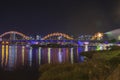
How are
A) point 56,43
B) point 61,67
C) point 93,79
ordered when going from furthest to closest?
point 56,43 → point 61,67 → point 93,79

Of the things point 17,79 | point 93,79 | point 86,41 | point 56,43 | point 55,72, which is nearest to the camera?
point 93,79

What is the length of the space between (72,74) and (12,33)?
143 m

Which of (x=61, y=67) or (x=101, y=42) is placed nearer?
(x=61, y=67)

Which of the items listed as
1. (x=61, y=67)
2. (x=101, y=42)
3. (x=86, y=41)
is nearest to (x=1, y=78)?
(x=61, y=67)

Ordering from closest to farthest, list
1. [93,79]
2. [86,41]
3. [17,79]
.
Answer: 1. [93,79]
2. [17,79]
3. [86,41]

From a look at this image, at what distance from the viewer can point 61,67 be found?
16.7 meters

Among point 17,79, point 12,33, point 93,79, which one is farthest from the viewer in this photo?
point 12,33

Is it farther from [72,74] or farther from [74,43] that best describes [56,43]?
[72,74]

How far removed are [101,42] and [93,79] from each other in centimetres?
9264

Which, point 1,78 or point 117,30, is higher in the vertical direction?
point 117,30

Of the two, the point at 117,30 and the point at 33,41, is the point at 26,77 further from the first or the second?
the point at 33,41

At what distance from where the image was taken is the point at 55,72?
15.0m

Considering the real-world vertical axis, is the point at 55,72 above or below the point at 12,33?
below

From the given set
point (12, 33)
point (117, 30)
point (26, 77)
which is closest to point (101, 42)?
point (117, 30)
